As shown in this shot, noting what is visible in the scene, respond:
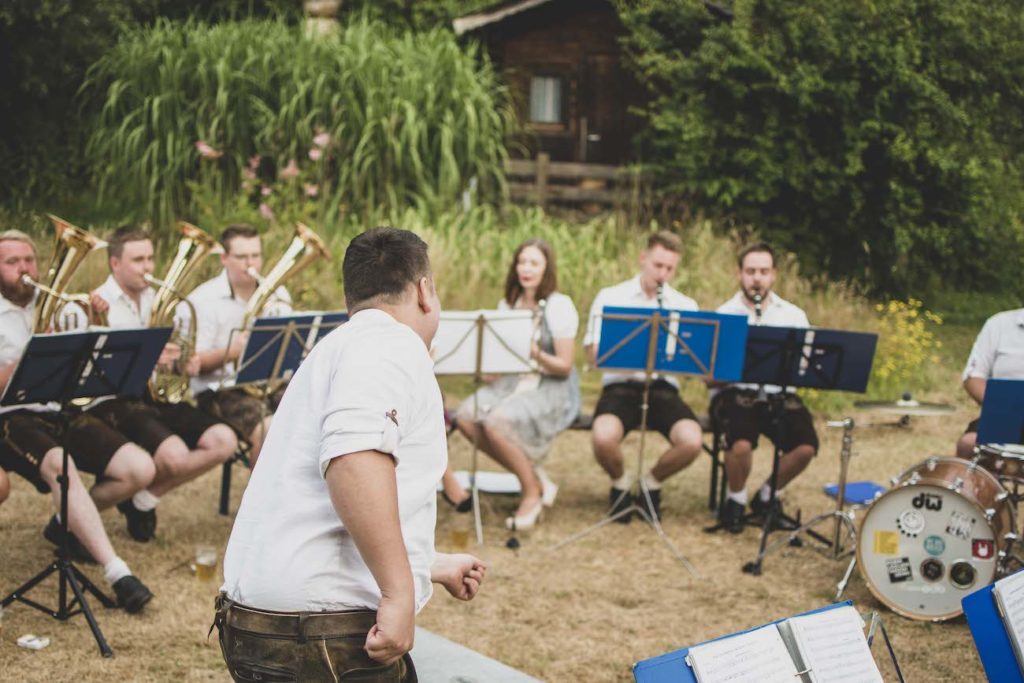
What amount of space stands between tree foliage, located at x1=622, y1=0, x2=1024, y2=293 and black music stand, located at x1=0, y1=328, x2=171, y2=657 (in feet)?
32.2

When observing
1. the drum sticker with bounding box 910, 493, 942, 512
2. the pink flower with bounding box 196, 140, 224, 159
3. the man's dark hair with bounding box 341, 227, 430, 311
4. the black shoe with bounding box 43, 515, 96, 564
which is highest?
the man's dark hair with bounding box 341, 227, 430, 311

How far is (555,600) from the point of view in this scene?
538cm

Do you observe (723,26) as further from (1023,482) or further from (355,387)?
(355,387)

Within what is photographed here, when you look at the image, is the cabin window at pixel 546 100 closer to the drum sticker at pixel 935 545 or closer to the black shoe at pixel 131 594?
the drum sticker at pixel 935 545

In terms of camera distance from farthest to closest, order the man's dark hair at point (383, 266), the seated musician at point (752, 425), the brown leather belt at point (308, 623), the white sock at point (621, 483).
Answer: the white sock at point (621, 483) → the seated musician at point (752, 425) → the man's dark hair at point (383, 266) → the brown leather belt at point (308, 623)

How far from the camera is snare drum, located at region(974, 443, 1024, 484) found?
4676 millimetres

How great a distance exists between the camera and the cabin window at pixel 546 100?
17625 millimetres

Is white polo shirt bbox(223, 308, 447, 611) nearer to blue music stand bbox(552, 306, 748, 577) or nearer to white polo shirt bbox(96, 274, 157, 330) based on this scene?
blue music stand bbox(552, 306, 748, 577)

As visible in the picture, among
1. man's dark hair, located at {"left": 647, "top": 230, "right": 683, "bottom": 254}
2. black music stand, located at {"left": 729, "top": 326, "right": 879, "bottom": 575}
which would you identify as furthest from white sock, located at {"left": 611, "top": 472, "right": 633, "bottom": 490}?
man's dark hair, located at {"left": 647, "top": 230, "right": 683, "bottom": 254}

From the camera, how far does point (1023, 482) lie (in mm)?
4844

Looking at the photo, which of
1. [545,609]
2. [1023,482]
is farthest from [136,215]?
[1023,482]

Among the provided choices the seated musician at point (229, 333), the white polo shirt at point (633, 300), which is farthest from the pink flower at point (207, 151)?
the white polo shirt at point (633, 300)

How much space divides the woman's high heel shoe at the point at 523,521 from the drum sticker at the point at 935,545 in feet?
7.29

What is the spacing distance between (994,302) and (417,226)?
24.2 feet
